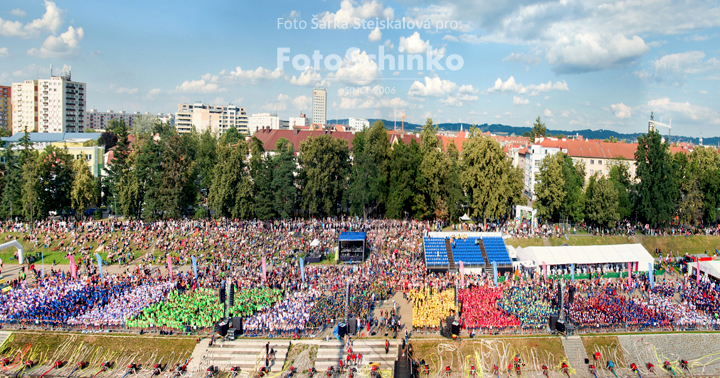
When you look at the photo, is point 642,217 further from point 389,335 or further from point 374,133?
point 389,335

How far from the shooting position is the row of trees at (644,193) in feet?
131

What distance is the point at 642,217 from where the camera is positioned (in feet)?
137

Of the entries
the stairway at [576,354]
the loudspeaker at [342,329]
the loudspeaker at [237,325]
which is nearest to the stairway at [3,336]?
the loudspeaker at [237,325]

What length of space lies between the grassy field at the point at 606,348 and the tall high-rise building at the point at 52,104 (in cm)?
11877

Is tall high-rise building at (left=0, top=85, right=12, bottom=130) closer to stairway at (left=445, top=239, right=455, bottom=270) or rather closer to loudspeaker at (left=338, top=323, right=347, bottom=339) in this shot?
stairway at (left=445, top=239, right=455, bottom=270)

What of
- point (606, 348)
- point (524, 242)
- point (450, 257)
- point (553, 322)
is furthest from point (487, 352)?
point (524, 242)

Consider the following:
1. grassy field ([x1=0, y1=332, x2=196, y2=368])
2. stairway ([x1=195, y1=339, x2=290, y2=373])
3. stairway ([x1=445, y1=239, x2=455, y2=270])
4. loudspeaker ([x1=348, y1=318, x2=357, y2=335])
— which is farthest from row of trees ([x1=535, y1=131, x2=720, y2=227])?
grassy field ([x1=0, y1=332, x2=196, y2=368])

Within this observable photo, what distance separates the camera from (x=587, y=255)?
110 feet

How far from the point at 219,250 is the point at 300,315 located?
1272 cm

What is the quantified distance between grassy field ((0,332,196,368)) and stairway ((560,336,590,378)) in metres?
18.3

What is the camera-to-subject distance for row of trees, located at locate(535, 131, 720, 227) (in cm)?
4003

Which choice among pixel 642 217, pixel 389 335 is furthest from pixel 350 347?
pixel 642 217

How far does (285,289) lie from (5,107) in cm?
13190

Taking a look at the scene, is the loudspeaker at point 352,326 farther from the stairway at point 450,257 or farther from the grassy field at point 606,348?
the grassy field at point 606,348
